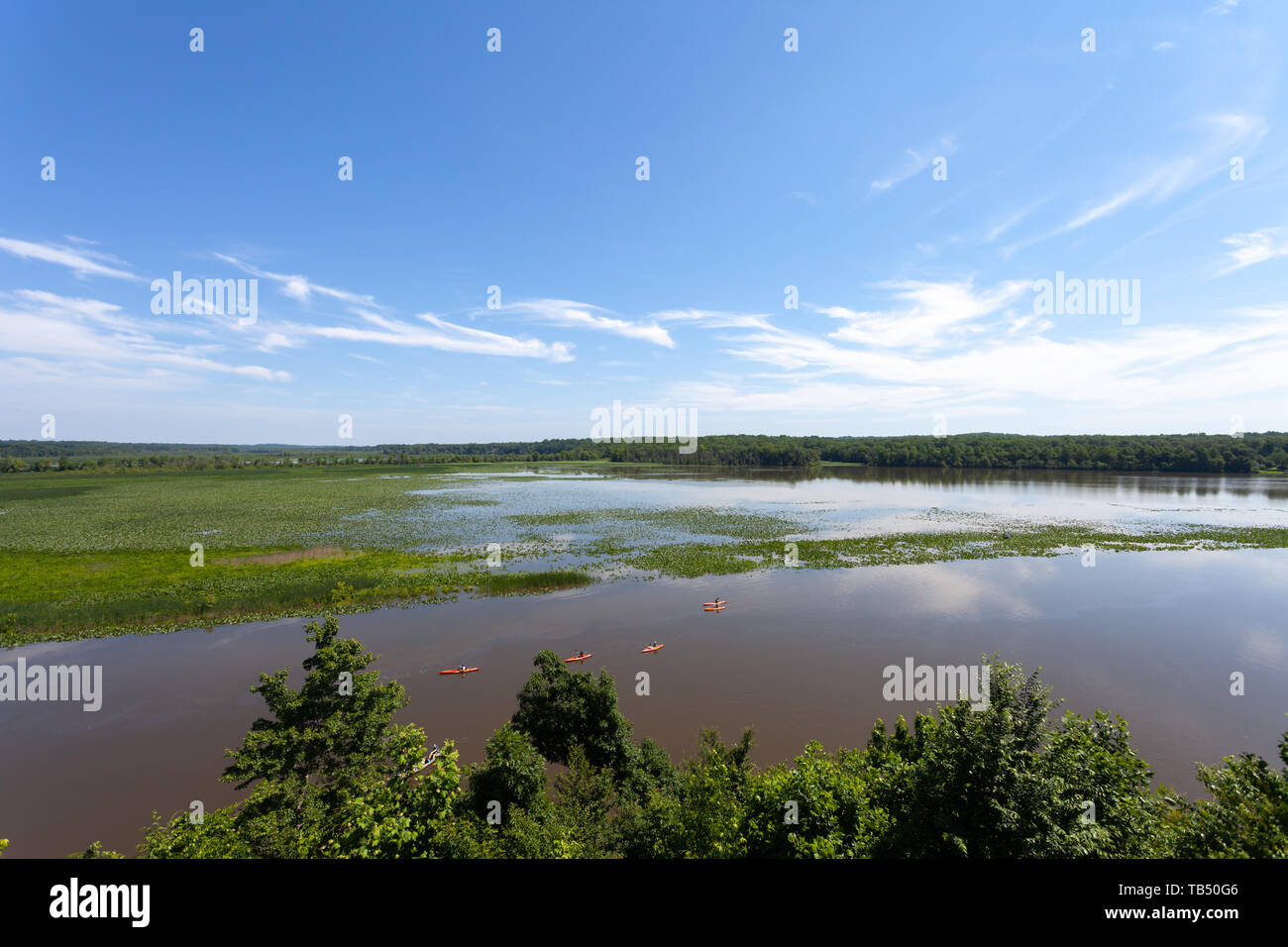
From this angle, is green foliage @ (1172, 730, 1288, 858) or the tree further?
the tree

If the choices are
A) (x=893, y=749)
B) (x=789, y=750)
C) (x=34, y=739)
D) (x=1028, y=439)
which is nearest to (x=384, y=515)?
(x=34, y=739)

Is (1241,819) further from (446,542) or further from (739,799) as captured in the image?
(446,542)

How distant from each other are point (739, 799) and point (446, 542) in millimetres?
53626

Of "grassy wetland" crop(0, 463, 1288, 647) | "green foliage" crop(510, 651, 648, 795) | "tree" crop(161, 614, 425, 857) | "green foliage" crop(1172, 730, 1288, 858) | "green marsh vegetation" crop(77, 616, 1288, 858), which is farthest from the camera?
"grassy wetland" crop(0, 463, 1288, 647)

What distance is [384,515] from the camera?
3241 inches

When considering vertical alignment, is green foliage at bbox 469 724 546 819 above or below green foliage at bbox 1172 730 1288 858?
below

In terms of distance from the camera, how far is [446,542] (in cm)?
6200

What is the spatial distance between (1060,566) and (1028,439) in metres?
178

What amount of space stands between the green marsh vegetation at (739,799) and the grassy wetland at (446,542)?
24751 millimetres

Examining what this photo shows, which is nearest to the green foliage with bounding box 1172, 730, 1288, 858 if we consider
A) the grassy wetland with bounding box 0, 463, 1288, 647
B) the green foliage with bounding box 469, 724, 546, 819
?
the green foliage with bounding box 469, 724, 546, 819

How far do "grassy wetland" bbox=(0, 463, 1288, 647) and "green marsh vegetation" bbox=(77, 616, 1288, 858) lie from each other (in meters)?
24.8

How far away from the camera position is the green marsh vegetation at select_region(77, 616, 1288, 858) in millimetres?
10453

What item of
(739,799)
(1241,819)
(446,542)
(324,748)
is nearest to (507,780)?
(324,748)

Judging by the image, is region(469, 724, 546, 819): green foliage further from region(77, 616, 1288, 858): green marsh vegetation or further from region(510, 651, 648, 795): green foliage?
region(510, 651, 648, 795): green foliage
